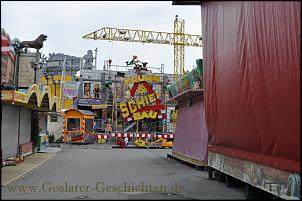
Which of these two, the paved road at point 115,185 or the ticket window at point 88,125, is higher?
the ticket window at point 88,125

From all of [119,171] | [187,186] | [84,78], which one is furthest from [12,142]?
[84,78]

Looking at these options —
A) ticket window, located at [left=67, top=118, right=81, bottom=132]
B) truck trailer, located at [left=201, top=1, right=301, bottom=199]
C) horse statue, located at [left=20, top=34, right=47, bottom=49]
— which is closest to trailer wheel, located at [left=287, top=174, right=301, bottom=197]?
truck trailer, located at [left=201, top=1, right=301, bottom=199]

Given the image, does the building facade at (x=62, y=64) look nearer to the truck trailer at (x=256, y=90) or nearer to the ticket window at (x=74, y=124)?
the ticket window at (x=74, y=124)

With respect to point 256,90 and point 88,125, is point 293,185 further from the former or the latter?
point 88,125

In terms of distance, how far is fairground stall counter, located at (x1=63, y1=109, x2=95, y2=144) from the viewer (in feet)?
115

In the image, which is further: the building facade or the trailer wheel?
the building facade

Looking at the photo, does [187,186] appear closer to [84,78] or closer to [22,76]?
A: [22,76]

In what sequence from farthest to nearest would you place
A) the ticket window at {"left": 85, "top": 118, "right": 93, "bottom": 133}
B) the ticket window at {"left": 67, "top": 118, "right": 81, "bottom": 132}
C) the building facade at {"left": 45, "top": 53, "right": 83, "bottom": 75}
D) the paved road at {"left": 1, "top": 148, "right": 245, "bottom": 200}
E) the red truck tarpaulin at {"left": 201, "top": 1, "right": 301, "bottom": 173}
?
the building facade at {"left": 45, "top": 53, "right": 83, "bottom": 75} → the ticket window at {"left": 85, "top": 118, "right": 93, "bottom": 133} → the ticket window at {"left": 67, "top": 118, "right": 81, "bottom": 132} → the paved road at {"left": 1, "top": 148, "right": 245, "bottom": 200} → the red truck tarpaulin at {"left": 201, "top": 1, "right": 301, "bottom": 173}

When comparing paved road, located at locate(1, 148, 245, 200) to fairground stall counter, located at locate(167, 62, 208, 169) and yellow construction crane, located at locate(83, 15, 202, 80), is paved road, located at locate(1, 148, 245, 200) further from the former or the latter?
yellow construction crane, located at locate(83, 15, 202, 80)

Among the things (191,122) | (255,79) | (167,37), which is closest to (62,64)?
(167,37)

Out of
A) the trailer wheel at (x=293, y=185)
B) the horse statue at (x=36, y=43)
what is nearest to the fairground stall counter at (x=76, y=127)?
the horse statue at (x=36, y=43)

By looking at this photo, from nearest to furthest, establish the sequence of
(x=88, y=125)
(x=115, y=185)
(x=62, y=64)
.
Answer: (x=115, y=185)
(x=88, y=125)
(x=62, y=64)

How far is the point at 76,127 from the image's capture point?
3594 centimetres

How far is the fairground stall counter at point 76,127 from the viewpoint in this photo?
115 feet
